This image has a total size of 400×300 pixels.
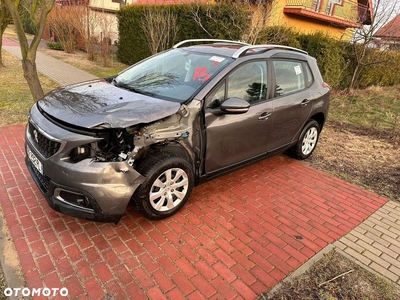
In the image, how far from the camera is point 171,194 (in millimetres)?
2965

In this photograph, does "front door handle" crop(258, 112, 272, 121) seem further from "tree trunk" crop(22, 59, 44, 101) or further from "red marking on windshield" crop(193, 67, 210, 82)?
"tree trunk" crop(22, 59, 44, 101)

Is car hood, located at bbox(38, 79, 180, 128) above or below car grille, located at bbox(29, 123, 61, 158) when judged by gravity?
above

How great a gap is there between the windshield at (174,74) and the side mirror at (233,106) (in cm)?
35

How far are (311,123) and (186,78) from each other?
2.40 metres

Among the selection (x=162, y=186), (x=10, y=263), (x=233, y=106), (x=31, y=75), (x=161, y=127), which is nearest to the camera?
(x=10, y=263)

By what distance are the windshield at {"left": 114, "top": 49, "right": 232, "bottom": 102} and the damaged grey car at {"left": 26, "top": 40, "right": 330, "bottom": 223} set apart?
Result: 0.01m

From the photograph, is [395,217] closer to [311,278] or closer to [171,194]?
[311,278]

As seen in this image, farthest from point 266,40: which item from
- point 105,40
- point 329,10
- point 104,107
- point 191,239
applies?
point 329,10

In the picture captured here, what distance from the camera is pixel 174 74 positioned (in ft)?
11.4

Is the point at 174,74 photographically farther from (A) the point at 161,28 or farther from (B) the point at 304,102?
(A) the point at 161,28

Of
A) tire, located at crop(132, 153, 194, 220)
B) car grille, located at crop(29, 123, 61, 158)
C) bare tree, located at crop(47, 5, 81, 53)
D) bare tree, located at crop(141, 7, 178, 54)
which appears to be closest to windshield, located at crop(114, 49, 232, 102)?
tire, located at crop(132, 153, 194, 220)

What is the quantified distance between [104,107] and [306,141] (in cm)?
341

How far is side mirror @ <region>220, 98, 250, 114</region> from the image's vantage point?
300cm

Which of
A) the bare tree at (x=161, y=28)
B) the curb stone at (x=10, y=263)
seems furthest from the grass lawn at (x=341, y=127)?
the bare tree at (x=161, y=28)
